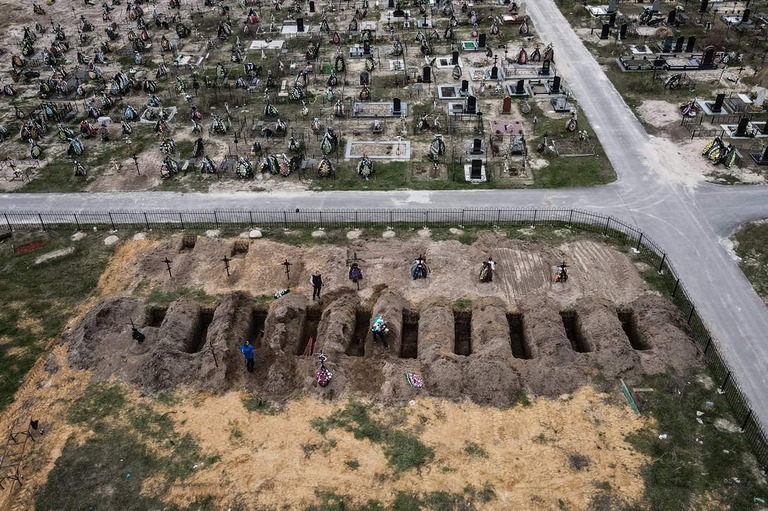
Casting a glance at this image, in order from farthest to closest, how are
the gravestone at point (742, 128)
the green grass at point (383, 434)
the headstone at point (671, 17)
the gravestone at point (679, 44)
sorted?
the headstone at point (671, 17) < the gravestone at point (679, 44) < the gravestone at point (742, 128) < the green grass at point (383, 434)

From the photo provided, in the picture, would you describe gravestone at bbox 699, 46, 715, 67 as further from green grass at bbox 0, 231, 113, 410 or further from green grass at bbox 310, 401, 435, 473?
green grass at bbox 0, 231, 113, 410

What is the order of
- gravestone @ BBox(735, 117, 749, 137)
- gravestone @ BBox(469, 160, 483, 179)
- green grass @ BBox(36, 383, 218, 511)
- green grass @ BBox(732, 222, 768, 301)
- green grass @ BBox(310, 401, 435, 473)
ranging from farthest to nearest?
gravestone @ BBox(735, 117, 749, 137)
gravestone @ BBox(469, 160, 483, 179)
green grass @ BBox(732, 222, 768, 301)
green grass @ BBox(310, 401, 435, 473)
green grass @ BBox(36, 383, 218, 511)

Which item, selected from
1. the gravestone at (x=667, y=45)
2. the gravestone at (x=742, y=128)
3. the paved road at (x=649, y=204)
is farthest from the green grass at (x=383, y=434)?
the gravestone at (x=667, y=45)

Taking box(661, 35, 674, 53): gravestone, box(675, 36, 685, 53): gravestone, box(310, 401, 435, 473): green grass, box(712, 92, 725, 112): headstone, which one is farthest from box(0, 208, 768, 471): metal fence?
box(675, 36, 685, 53): gravestone

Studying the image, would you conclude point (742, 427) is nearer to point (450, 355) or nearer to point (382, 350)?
point (450, 355)

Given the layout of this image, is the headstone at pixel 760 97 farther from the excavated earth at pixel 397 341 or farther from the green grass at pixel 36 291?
the green grass at pixel 36 291
